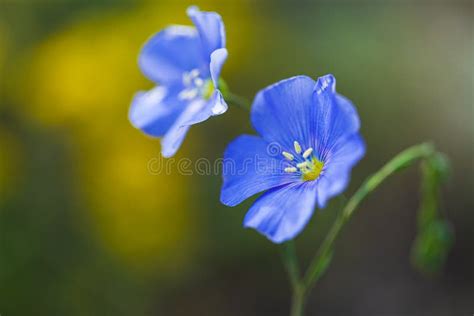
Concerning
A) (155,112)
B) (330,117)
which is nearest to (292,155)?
(330,117)

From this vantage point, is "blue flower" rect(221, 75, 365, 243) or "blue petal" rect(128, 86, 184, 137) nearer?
"blue flower" rect(221, 75, 365, 243)

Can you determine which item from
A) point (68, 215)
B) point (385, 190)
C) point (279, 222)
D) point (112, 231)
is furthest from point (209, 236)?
point (279, 222)

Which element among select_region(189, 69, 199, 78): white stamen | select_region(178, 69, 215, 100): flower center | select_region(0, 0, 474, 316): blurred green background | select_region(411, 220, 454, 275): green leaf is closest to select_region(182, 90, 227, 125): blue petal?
select_region(178, 69, 215, 100): flower center

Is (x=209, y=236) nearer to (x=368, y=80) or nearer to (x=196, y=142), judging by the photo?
(x=196, y=142)

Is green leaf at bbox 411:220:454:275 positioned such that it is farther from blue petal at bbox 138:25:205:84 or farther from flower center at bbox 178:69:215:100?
blue petal at bbox 138:25:205:84

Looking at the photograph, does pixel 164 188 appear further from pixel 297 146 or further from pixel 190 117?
pixel 297 146

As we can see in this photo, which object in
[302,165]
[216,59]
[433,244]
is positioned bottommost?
[433,244]
